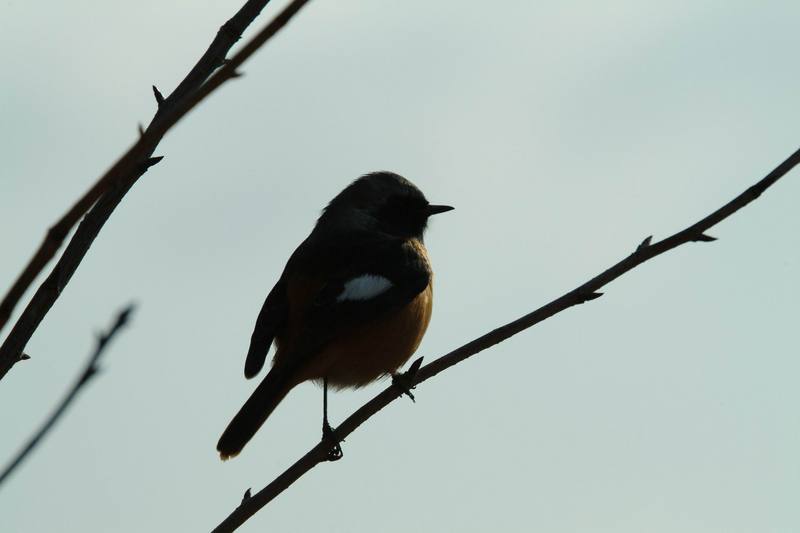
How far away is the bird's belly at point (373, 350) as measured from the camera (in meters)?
7.29

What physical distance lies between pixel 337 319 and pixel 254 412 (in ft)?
2.63

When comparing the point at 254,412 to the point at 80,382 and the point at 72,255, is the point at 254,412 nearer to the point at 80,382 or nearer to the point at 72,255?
the point at 72,255

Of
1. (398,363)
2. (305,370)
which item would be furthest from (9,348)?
(398,363)

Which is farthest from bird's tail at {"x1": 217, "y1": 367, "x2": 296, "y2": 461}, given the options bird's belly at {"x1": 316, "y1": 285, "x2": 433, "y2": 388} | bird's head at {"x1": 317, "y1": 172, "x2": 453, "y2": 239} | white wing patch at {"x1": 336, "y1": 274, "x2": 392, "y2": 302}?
bird's head at {"x1": 317, "y1": 172, "x2": 453, "y2": 239}

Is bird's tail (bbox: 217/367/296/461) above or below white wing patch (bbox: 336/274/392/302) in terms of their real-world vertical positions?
below

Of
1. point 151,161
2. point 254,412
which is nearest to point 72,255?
point 151,161

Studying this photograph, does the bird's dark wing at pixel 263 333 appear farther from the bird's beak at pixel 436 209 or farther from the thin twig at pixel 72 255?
the thin twig at pixel 72 255

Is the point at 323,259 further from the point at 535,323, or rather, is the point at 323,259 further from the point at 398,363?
the point at 535,323

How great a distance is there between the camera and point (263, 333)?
753 cm

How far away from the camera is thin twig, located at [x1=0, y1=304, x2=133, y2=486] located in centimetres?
185

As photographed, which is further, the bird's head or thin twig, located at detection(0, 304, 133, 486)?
the bird's head

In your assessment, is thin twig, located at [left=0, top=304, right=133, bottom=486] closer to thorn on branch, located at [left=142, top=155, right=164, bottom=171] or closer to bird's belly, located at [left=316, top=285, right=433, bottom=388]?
thorn on branch, located at [left=142, top=155, right=164, bottom=171]

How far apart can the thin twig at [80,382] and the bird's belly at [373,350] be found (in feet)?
17.1

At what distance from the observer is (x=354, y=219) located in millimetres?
9305
